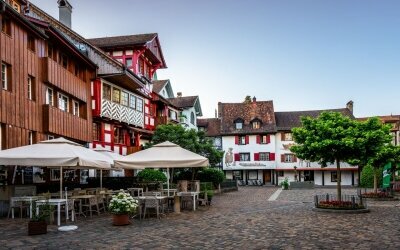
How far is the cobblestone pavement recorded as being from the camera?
9.66 metres

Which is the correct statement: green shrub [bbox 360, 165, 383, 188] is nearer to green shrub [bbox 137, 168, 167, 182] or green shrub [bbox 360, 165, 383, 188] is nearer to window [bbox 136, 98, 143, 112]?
window [bbox 136, 98, 143, 112]

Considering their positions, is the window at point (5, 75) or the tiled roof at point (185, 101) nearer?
the window at point (5, 75)

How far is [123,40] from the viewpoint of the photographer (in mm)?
32969

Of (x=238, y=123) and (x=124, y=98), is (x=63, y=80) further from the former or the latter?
(x=238, y=123)

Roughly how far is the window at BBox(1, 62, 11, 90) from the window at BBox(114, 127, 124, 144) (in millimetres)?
13073

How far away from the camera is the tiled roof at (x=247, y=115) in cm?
5667

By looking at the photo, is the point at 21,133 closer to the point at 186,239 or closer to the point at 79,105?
the point at 79,105

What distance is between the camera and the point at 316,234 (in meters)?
11.3

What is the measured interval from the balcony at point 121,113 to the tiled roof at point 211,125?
28099 mm

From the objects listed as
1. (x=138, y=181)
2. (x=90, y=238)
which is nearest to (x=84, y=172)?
(x=138, y=181)

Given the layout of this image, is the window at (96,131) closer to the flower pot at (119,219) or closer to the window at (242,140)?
the flower pot at (119,219)

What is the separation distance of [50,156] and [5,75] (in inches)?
255

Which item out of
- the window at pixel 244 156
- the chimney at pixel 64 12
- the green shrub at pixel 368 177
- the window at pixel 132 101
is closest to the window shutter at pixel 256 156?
the window at pixel 244 156

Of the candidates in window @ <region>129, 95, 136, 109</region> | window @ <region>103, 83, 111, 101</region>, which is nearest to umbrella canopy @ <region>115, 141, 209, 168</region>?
window @ <region>103, 83, 111, 101</region>
